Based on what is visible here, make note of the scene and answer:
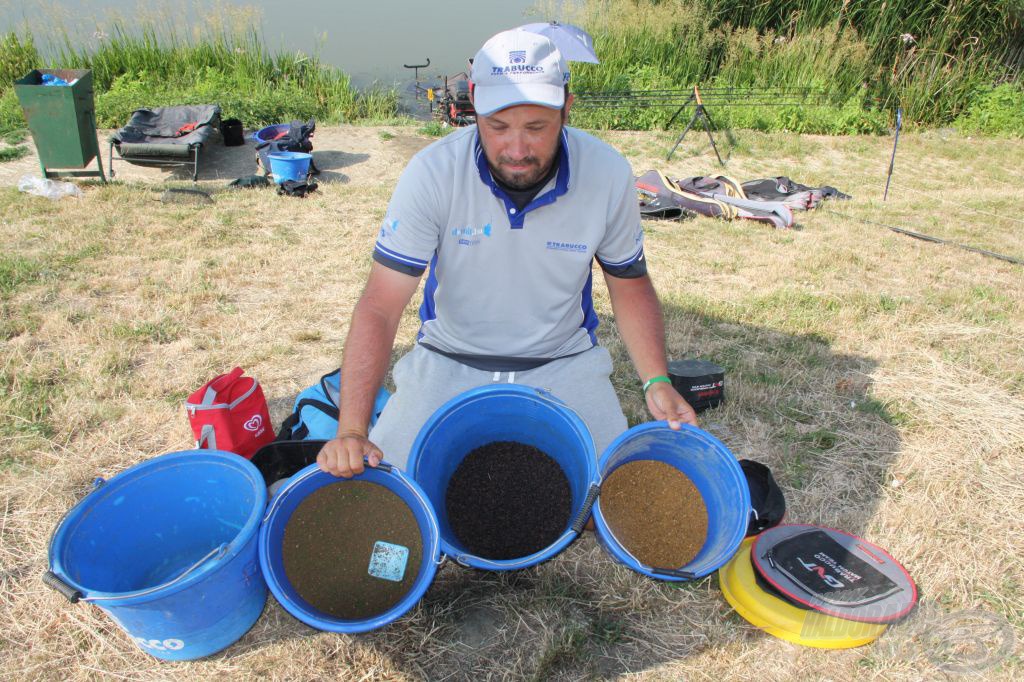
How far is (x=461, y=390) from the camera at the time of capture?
2266 mm

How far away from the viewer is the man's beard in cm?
197

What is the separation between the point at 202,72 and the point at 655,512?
33.8 ft

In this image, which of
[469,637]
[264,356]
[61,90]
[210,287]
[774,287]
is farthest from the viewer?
[61,90]

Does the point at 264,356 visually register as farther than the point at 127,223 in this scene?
No

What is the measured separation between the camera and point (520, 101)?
183cm

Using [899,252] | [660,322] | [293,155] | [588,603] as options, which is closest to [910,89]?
[899,252]

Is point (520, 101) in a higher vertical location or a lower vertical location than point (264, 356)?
higher

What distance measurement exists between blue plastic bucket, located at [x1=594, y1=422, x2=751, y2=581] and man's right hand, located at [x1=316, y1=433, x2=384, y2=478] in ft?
2.12

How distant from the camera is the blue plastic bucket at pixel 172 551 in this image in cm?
160

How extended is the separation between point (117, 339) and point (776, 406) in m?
3.37

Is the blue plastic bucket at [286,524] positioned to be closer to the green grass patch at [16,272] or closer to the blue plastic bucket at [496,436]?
the blue plastic bucket at [496,436]

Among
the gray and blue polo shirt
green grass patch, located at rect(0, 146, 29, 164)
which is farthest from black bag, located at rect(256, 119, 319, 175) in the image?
the gray and blue polo shirt

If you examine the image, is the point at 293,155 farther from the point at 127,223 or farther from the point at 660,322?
the point at 660,322

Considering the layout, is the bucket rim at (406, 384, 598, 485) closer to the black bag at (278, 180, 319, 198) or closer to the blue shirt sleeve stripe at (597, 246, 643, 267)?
the blue shirt sleeve stripe at (597, 246, 643, 267)
